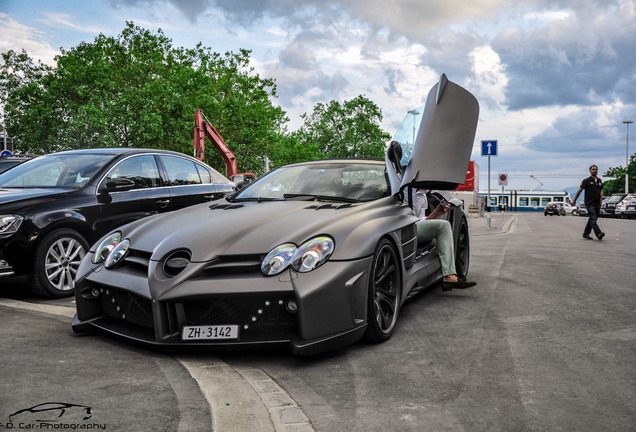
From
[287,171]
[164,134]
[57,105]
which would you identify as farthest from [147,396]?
[57,105]

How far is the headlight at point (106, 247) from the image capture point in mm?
4246

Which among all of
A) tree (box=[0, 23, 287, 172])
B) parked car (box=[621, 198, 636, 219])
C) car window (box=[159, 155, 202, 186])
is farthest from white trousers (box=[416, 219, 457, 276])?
parked car (box=[621, 198, 636, 219])

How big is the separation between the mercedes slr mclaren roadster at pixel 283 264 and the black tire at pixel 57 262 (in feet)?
5.23

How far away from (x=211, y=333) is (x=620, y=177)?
105 m

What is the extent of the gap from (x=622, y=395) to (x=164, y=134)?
29.8 m

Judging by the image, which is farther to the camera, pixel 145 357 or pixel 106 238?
pixel 106 238

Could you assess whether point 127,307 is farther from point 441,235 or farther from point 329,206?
point 441,235

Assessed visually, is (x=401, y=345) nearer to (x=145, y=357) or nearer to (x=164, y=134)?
(x=145, y=357)

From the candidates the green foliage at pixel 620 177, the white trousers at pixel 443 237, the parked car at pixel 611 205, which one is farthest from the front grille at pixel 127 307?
the green foliage at pixel 620 177

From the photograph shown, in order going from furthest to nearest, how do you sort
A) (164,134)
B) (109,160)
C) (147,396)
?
(164,134) → (109,160) → (147,396)

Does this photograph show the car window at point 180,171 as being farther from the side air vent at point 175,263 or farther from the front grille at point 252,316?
the front grille at point 252,316

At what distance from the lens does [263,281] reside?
3.56 m

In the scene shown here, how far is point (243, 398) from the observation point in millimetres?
3059

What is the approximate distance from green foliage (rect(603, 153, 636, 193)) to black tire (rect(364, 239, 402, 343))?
89212 mm
